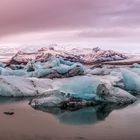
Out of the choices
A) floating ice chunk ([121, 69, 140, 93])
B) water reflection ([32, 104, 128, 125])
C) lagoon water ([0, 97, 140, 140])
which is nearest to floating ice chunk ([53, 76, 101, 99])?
water reflection ([32, 104, 128, 125])

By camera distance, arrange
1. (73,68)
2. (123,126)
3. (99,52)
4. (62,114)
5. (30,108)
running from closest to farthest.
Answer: (123,126) → (62,114) → (30,108) → (73,68) → (99,52)

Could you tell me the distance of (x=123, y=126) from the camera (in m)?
5.96

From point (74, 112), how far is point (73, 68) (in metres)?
4.82

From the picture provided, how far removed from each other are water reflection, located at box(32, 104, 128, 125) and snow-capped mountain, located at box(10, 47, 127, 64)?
13671 mm

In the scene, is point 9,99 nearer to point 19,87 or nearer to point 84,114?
point 19,87

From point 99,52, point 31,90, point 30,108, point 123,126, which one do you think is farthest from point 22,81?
point 99,52

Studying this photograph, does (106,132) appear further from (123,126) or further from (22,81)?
(22,81)

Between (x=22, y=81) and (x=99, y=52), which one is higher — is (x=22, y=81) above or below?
above

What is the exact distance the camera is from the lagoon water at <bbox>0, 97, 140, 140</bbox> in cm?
539

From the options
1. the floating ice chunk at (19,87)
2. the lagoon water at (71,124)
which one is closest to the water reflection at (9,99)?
the floating ice chunk at (19,87)

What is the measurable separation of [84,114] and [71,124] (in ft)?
2.53

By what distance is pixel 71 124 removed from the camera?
611 centimetres

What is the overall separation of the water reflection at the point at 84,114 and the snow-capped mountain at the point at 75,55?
44.9 ft

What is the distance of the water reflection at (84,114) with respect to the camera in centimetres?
638
